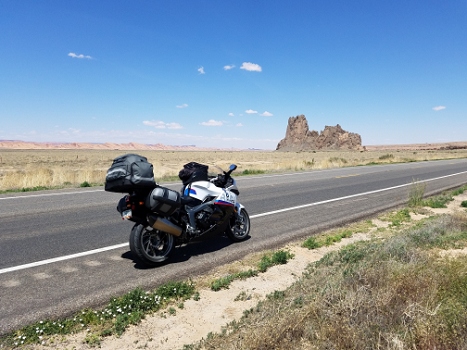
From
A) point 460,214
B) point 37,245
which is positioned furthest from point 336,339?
point 460,214

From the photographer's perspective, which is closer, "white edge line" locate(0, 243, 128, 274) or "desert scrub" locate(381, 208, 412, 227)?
"white edge line" locate(0, 243, 128, 274)

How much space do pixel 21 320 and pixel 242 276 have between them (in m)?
2.73

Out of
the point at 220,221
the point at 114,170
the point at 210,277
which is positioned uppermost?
the point at 114,170

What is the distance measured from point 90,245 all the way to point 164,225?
1854mm

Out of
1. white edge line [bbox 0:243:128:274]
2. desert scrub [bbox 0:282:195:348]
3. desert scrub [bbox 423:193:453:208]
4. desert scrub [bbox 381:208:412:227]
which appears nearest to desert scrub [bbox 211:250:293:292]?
desert scrub [bbox 0:282:195:348]

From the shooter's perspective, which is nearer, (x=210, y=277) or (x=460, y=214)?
(x=210, y=277)

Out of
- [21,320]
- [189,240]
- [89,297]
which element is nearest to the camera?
[21,320]

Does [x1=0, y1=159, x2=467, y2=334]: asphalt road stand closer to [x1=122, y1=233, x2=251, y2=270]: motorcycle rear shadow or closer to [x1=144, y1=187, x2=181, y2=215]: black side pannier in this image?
[x1=122, y1=233, x2=251, y2=270]: motorcycle rear shadow

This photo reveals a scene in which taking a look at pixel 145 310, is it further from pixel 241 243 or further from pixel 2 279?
pixel 241 243

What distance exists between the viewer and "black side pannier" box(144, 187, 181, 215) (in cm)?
505

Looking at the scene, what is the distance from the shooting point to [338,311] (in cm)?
320

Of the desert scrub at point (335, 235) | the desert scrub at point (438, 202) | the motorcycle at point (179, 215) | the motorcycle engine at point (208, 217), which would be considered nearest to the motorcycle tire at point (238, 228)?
the motorcycle at point (179, 215)

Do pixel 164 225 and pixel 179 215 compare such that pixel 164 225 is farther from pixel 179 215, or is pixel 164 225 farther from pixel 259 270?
pixel 259 270

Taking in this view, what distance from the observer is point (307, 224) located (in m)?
8.29
